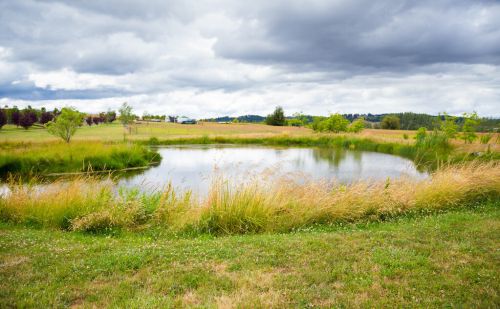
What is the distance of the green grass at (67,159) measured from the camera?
20.3 m

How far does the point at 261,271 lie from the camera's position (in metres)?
4.85

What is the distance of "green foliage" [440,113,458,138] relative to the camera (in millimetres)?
28609

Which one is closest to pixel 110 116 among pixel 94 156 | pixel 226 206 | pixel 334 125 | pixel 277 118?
pixel 277 118

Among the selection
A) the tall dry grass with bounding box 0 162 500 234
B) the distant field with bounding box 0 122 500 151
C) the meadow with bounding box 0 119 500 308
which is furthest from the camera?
the distant field with bounding box 0 122 500 151

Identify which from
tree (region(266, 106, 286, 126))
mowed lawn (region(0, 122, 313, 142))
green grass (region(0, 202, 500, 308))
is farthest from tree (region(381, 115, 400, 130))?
green grass (region(0, 202, 500, 308))

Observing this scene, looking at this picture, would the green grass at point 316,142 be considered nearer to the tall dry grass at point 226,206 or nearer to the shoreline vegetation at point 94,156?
the shoreline vegetation at point 94,156

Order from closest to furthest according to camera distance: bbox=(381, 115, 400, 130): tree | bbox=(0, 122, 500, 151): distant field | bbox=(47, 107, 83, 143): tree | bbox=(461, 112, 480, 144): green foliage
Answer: bbox=(461, 112, 480, 144): green foliage, bbox=(0, 122, 500, 151): distant field, bbox=(47, 107, 83, 143): tree, bbox=(381, 115, 400, 130): tree

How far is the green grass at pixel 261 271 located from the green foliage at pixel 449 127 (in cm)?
2516

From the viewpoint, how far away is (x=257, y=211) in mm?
8477

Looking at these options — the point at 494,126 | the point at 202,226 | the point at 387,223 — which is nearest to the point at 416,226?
the point at 387,223

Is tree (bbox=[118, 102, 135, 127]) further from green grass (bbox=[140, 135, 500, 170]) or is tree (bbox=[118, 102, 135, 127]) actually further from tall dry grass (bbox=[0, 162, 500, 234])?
tall dry grass (bbox=[0, 162, 500, 234])

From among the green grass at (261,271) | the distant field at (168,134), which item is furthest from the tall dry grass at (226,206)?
the distant field at (168,134)

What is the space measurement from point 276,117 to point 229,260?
3518 inches

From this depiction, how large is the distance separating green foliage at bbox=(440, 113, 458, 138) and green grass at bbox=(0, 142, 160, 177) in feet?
83.3
